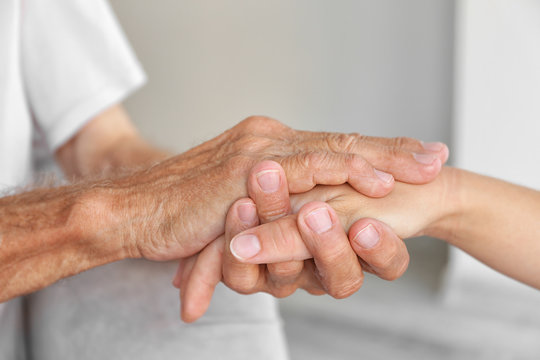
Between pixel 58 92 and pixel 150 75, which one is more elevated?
pixel 58 92

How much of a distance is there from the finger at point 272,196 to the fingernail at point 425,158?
7.4 inches

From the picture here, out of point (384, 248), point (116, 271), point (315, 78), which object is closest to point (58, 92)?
point (116, 271)

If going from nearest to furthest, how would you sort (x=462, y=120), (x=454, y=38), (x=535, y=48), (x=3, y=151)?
(x=3, y=151)
(x=535, y=48)
(x=462, y=120)
(x=454, y=38)

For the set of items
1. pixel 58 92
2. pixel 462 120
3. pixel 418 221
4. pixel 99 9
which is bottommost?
pixel 462 120

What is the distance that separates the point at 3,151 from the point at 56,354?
456 mm

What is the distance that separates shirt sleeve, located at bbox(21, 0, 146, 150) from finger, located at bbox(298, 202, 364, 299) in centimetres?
69

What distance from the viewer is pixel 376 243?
0.66 m

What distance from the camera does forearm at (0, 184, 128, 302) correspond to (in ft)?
2.23

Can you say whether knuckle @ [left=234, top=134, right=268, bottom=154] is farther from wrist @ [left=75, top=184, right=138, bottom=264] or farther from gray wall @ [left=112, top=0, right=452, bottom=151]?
gray wall @ [left=112, top=0, right=452, bottom=151]

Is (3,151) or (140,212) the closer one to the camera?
(140,212)

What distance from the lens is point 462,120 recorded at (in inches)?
69.8

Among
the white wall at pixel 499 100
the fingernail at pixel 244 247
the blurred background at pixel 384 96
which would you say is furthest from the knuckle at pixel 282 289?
the white wall at pixel 499 100

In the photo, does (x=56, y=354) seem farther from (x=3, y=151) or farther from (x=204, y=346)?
(x=3, y=151)

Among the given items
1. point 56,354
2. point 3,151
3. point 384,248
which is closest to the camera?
point 384,248
